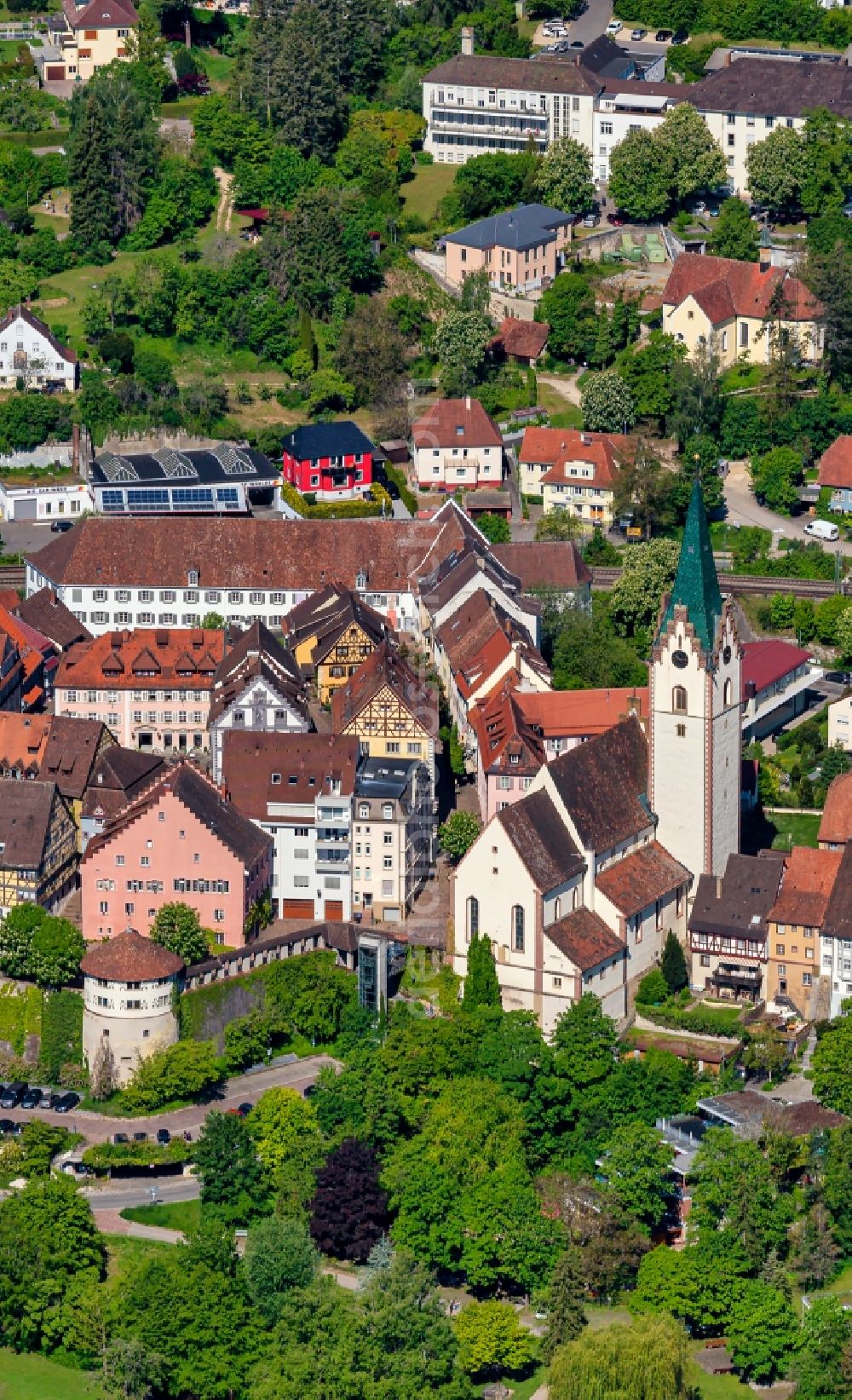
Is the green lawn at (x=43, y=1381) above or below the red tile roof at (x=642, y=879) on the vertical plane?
below

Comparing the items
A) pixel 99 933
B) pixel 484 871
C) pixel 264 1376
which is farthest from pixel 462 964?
pixel 264 1376

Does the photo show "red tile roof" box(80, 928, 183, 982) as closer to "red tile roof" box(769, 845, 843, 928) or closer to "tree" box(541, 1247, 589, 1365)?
"tree" box(541, 1247, 589, 1365)

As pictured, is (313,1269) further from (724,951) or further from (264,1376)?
(724,951)

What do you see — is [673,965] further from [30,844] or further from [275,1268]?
[30,844]

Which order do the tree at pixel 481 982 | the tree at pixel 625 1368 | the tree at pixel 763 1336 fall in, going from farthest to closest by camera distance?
the tree at pixel 481 982, the tree at pixel 763 1336, the tree at pixel 625 1368

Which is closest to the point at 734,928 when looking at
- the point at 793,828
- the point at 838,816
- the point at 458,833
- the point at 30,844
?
the point at 838,816

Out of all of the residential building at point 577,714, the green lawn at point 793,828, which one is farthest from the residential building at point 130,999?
the green lawn at point 793,828

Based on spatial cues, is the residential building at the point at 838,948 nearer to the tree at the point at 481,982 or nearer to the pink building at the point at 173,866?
the tree at the point at 481,982
